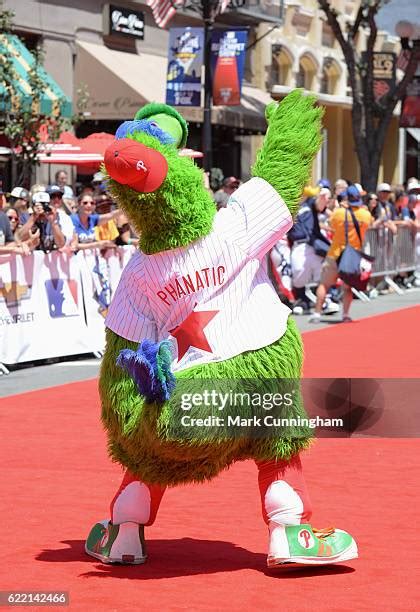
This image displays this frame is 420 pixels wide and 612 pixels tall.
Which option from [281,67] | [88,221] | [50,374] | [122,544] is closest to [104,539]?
[122,544]

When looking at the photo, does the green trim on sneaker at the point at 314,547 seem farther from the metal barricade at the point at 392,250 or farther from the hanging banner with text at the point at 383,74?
the hanging banner with text at the point at 383,74

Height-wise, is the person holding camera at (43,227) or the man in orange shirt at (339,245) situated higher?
the person holding camera at (43,227)

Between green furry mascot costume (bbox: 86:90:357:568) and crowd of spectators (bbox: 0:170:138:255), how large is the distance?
7.40 m

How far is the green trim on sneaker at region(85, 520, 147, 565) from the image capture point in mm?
5645

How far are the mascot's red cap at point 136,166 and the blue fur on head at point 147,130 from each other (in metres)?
0.17

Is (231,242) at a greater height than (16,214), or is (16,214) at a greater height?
(231,242)

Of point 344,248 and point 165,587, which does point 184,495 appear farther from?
point 344,248

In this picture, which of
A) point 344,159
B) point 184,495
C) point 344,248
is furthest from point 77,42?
point 184,495

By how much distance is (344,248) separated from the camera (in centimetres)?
1731

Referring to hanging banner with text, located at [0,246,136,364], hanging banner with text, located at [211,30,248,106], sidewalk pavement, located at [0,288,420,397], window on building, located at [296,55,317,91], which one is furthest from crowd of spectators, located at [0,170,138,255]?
window on building, located at [296,55,317,91]

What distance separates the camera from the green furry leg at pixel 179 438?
530 cm

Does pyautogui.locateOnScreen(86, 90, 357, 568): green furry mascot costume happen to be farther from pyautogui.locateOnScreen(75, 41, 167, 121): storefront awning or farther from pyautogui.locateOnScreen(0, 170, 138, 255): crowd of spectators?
pyautogui.locateOnScreen(75, 41, 167, 121): storefront awning

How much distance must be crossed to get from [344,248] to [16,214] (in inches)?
183

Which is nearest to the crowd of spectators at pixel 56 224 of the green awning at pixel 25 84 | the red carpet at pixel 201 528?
A: the green awning at pixel 25 84
